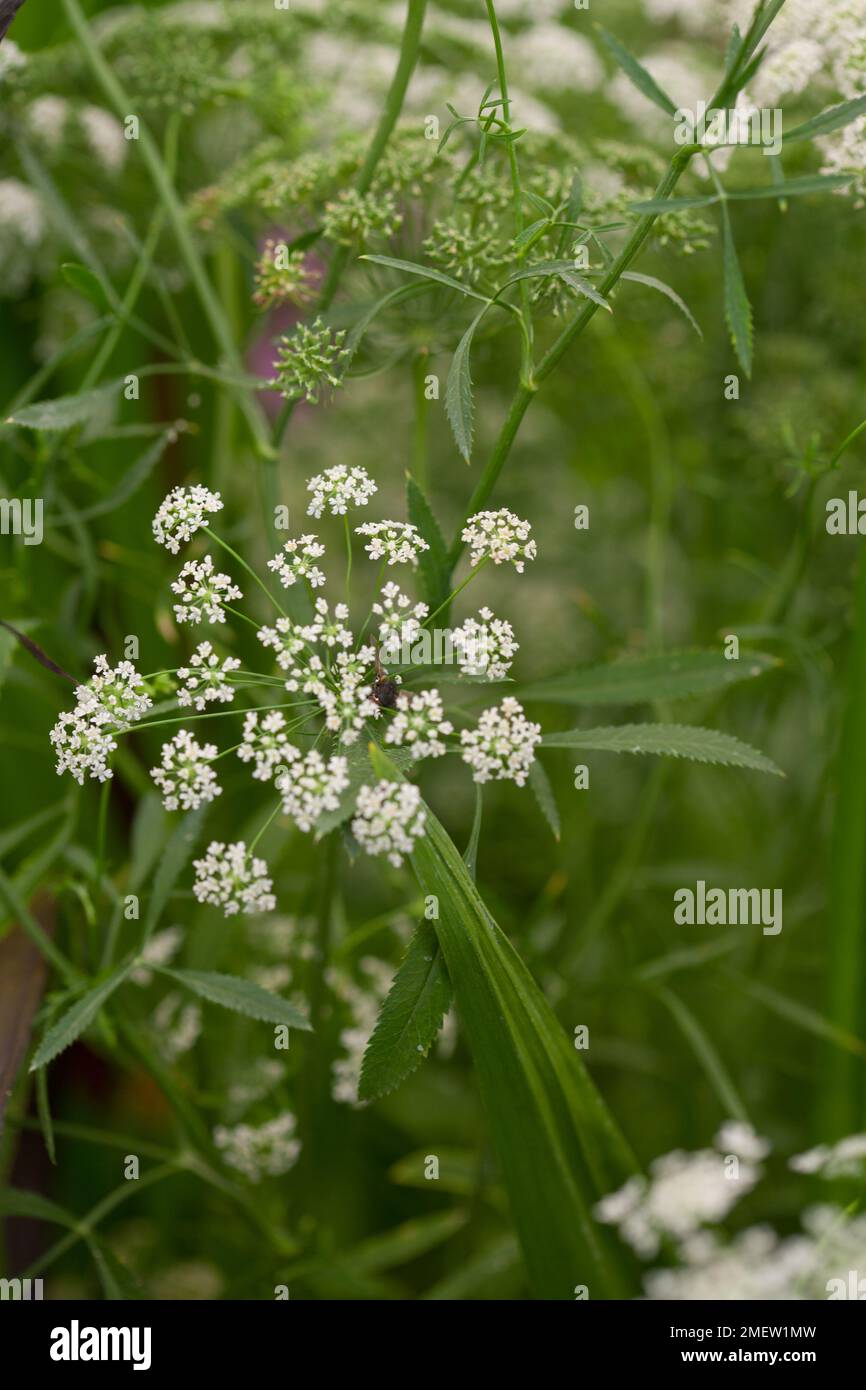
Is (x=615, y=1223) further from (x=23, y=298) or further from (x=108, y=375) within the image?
(x=23, y=298)

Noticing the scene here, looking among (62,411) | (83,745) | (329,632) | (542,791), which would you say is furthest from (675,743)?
(62,411)

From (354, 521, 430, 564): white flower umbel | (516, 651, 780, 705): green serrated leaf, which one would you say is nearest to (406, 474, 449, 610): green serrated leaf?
(354, 521, 430, 564): white flower umbel

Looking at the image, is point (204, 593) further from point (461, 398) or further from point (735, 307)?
point (735, 307)

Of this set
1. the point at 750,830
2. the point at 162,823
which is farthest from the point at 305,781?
the point at 750,830

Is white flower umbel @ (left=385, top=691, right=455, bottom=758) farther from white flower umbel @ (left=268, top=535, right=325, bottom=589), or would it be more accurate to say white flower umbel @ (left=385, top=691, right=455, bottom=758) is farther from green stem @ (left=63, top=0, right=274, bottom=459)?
green stem @ (left=63, top=0, right=274, bottom=459)

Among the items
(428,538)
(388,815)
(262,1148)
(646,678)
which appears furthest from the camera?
(262,1148)
